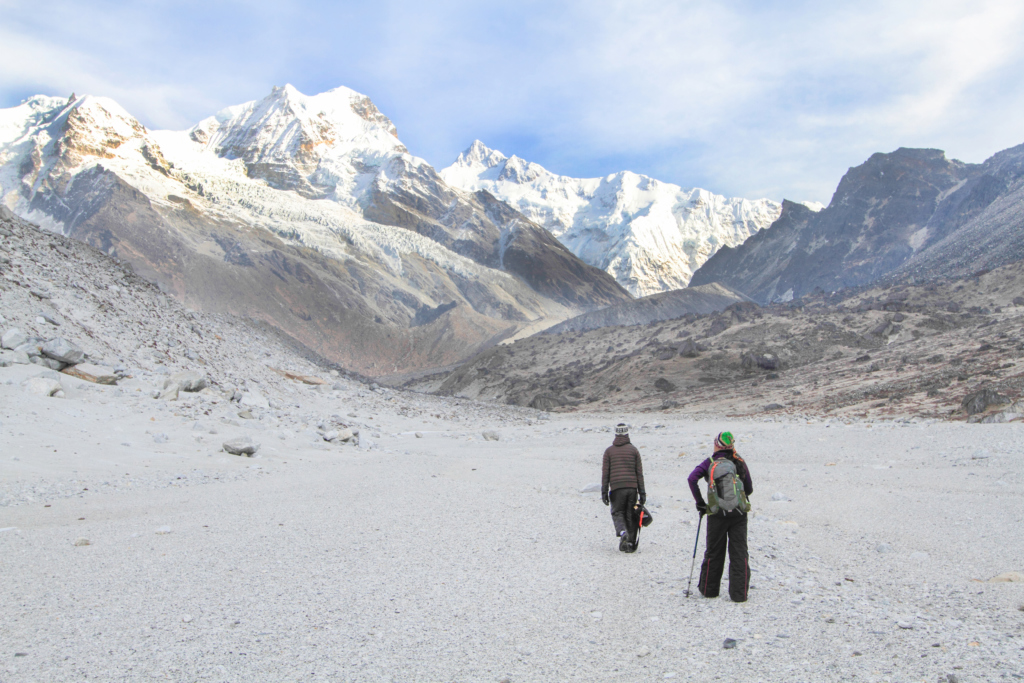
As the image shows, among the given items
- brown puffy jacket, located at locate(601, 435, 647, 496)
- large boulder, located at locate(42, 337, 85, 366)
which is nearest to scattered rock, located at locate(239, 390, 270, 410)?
large boulder, located at locate(42, 337, 85, 366)

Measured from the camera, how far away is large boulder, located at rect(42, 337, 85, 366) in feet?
46.1

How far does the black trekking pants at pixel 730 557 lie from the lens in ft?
18.2

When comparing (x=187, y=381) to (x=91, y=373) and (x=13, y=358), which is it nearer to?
(x=91, y=373)

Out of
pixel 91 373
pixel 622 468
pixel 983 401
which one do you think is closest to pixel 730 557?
pixel 622 468

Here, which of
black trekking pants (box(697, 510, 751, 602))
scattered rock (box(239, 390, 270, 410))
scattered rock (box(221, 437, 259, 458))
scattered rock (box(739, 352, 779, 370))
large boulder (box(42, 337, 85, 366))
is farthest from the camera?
scattered rock (box(739, 352, 779, 370))

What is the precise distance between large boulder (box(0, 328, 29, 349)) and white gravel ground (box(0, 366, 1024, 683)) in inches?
48.4

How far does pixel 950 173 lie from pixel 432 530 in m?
215

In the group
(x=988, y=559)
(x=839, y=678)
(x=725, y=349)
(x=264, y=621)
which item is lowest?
(x=264, y=621)

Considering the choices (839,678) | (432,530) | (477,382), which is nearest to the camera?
(839,678)

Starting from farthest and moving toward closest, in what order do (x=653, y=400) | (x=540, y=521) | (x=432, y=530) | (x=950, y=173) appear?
(x=950, y=173), (x=653, y=400), (x=540, y=521), (x=432, y=530)

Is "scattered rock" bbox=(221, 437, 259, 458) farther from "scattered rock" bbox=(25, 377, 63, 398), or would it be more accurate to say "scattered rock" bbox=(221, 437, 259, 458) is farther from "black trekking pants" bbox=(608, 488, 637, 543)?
"black trekking pants" bbox=(608, 488, 637, 543)

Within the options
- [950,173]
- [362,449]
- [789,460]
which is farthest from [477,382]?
[950,173]

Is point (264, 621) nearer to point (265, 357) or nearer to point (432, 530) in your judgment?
point (432, 530)

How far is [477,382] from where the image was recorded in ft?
216
